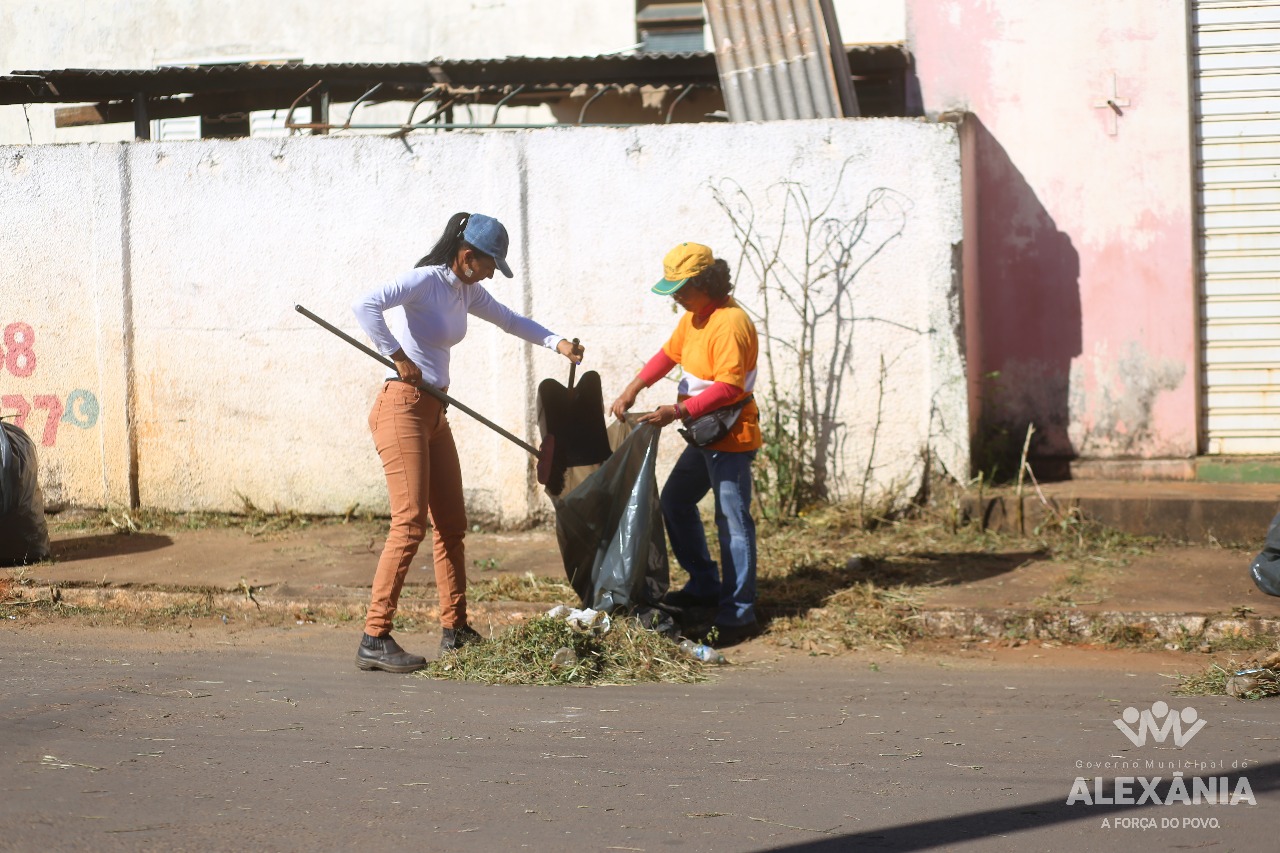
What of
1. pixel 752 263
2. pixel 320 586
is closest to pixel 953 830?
pixel 320 586

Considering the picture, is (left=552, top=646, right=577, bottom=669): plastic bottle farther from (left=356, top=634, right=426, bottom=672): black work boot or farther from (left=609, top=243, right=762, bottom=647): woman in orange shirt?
(left=609, top=243, right=762, bottom=647): woman in orange shirt

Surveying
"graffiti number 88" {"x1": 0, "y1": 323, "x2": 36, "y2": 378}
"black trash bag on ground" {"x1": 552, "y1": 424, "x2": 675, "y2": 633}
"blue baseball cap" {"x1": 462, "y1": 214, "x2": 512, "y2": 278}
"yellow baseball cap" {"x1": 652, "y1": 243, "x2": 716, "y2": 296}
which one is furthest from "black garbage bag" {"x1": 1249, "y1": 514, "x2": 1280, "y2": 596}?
"graffiti number 88" {"x1": 0, "y1": 323, "x2": 36, "y2": 378}

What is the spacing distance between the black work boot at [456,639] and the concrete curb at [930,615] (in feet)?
2.44

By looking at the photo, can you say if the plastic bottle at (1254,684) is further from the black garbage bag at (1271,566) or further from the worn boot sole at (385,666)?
the worn boot sole at (385,666)

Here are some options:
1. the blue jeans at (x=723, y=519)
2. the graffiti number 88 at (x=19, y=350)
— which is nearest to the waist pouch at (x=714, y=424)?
the blue jeans at (x=723, y=519)

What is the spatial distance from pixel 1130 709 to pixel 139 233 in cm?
663

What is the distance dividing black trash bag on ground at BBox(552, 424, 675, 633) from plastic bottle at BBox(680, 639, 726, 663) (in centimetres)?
11

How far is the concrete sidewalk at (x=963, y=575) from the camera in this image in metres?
6.04

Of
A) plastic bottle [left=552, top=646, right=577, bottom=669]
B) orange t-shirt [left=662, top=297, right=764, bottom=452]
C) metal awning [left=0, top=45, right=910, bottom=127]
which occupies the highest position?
metal awning [left=0, top=45, right=910, bottom=127]

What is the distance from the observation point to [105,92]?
9.26m

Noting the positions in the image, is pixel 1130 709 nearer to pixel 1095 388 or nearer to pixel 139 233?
pixel 1095 388

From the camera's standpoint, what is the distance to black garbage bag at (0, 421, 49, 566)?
286 inches

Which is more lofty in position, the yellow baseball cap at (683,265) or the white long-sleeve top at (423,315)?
the yellow baseball cap at (683,265)

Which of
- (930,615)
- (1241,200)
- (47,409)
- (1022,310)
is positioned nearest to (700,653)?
(930,615)
